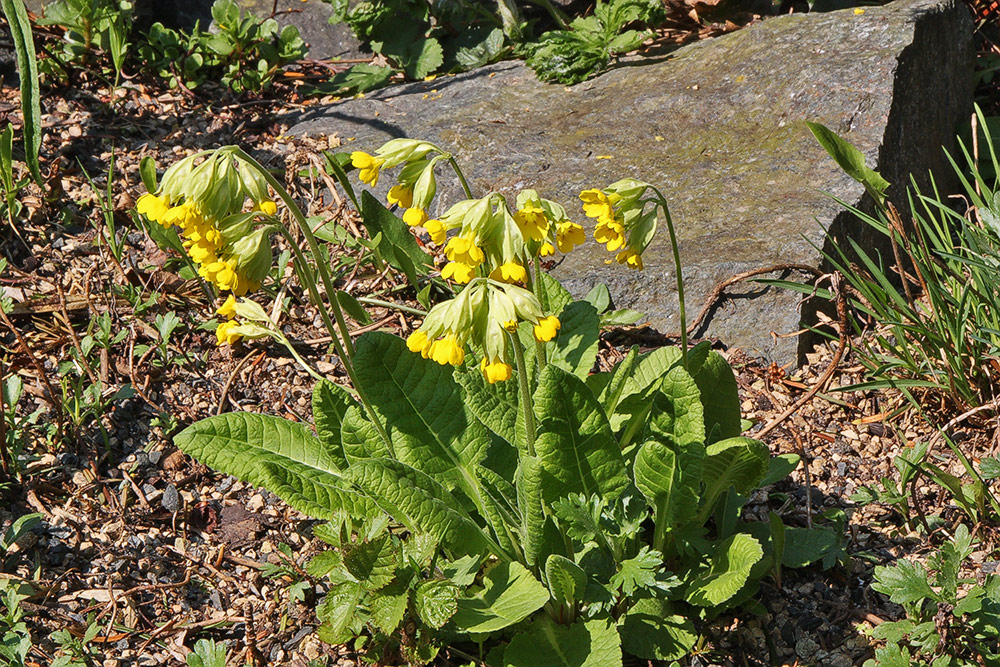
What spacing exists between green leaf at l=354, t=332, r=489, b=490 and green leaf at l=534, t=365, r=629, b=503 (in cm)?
27

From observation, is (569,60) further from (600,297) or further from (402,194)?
(402,194)

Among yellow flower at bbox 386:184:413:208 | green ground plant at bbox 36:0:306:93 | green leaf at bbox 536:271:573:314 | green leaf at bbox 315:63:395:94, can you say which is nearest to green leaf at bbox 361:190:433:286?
green leaf at bbox 536:271:573:314

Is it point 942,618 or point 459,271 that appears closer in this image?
point 459,271

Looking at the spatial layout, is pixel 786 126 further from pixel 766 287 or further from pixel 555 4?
pixel 555 4

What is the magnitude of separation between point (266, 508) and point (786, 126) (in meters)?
2.69

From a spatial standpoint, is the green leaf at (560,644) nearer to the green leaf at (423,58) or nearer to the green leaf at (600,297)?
the green leaf at (600,297)

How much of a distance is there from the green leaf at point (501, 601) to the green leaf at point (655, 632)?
264 mm

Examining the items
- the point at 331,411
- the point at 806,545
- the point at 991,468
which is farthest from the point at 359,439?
the point at 991,468

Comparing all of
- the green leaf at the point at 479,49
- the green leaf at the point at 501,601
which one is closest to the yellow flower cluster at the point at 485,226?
the green leaf at the point at 501,601

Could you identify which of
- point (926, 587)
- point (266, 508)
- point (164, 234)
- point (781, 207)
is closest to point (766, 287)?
point (781, 207)

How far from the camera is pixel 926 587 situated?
219 cm

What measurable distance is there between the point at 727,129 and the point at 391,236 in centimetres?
163

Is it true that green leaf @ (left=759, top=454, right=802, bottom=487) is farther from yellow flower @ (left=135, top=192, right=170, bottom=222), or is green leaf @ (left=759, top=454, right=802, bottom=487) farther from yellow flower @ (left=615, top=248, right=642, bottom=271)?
yellow flower @ (left=135, top=192, right=170, bottom=222)

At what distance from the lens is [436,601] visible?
86.0 inches
